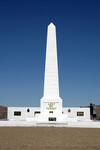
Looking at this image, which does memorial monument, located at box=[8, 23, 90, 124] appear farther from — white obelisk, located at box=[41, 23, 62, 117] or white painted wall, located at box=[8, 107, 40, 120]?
white painted wall, located at box=[8, 107, 40, 120]

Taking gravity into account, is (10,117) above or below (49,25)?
below

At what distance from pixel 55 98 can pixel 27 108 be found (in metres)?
15.6

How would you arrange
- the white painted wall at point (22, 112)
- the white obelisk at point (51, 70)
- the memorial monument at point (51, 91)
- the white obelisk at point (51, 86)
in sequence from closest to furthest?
the memorial monument at point (51, 91) < the white obelisk at point (51, 86) < the white obelisk at point (51, 70) < the white painted wall at point (22, 112)

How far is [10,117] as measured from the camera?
47250 millimetres

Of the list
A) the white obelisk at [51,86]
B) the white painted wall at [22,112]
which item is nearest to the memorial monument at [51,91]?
the white obelisk at [51,86]

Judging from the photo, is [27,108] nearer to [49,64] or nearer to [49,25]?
[49,64]

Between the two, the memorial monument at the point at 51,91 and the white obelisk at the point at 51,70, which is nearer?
the memorial monument at the point at 51,91
